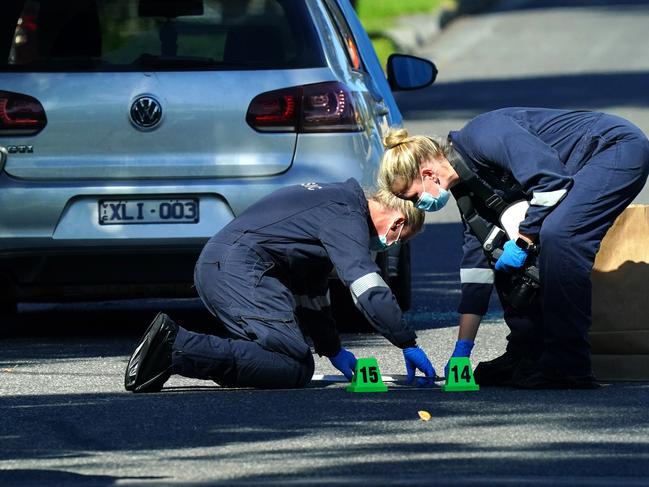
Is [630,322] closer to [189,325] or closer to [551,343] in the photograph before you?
[551,343]

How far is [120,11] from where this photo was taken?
8.54 meters

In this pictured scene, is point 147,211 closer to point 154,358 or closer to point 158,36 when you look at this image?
point 158,36

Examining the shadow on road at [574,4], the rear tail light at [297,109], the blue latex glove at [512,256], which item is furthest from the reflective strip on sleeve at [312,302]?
the shadow on road at [574,4]

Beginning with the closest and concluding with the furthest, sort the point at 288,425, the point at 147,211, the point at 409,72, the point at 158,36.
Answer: the point at 288,425
the point at 147,211
the point at 158,36
the point at 409,72

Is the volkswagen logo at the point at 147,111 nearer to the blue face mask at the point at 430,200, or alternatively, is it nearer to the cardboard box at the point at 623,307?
the blue face mask at the point at 430,200

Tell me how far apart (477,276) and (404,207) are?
495mm

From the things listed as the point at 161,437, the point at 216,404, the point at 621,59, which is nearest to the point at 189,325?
the point at 216,404

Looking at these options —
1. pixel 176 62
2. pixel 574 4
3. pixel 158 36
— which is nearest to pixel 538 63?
pixel 574 4

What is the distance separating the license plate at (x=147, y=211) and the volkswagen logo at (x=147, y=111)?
33 centimetres

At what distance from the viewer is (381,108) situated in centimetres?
883

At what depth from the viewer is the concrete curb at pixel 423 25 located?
26.0m

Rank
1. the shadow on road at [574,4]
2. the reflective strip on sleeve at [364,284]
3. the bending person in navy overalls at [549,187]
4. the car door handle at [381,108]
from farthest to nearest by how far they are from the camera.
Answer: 1. the shadow on road at [574,4]
2. the car door handle at [381,108]
3. the bending person in navy overalls at [549,187]
4. the reflective strip on sleeve at [364,284]

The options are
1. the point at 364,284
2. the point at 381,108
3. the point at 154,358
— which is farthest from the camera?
the point at 381,108

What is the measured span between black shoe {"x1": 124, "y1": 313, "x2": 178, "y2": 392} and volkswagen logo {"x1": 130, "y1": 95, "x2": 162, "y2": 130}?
1.37m
